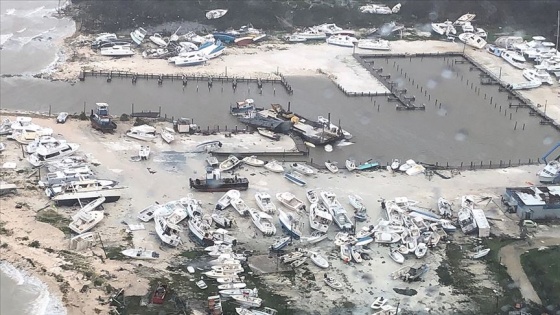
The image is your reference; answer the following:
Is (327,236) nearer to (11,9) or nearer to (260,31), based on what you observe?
(260,31)

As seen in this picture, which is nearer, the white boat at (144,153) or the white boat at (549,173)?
the white boat at (144,153)

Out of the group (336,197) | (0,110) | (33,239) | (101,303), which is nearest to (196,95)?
(0,110)

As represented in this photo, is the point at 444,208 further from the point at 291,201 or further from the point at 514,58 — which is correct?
the point at 514,58

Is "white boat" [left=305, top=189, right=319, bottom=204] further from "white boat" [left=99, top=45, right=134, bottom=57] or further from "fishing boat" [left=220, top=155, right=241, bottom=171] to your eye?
"white boat" [left=99, top=45, right=134, bottom=57]

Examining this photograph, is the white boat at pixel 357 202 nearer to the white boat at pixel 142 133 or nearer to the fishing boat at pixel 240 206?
the fishing boat at pixel 240 206

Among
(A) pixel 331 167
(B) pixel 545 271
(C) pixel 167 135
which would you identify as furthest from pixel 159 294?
(C) pixel 167 135

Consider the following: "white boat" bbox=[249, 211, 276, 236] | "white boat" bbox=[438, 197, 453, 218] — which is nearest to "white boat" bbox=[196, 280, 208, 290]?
"white boat" bbox=[249, 211, 276, 236]

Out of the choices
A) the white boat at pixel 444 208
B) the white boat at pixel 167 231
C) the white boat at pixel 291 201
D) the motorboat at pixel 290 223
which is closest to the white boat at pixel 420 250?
the white boat at pixel 444 208
